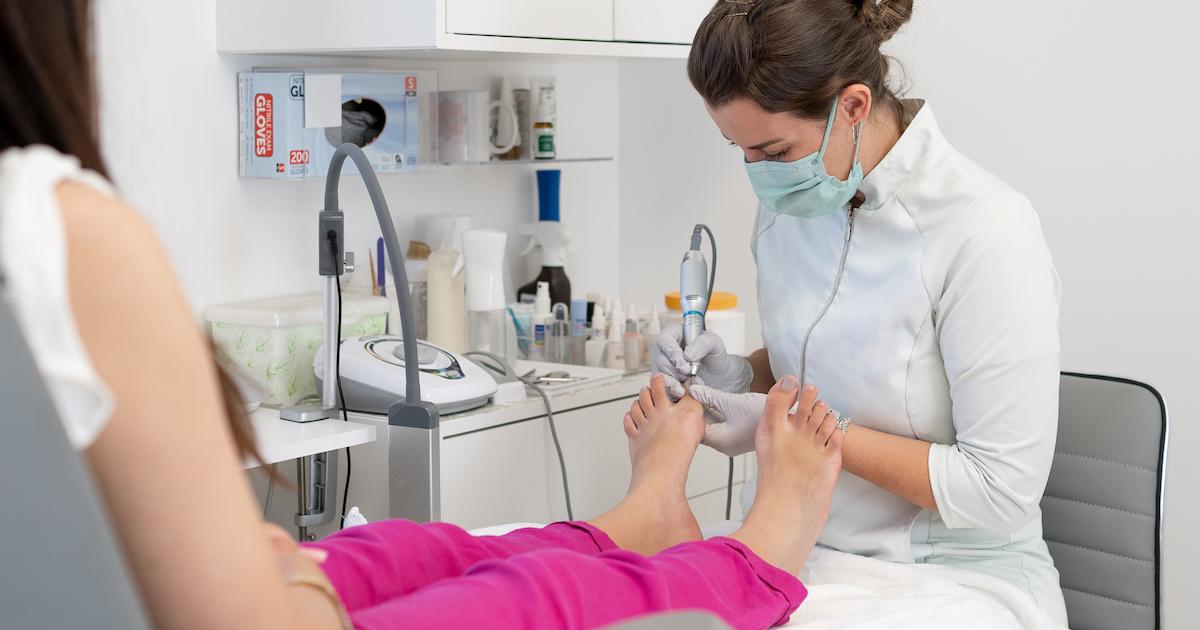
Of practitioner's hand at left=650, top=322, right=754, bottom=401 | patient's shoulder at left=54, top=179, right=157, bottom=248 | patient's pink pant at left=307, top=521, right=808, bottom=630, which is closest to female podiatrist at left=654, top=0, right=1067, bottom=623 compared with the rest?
practitioner's hand at left=650, top=322, right=754, bottom=401

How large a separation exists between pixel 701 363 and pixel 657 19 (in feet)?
2.64

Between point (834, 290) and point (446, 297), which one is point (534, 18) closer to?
point (446, 297)

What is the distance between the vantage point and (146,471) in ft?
2.17

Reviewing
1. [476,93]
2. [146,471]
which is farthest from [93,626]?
[476,93]

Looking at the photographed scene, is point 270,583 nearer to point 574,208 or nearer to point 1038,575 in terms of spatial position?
point 1038,575

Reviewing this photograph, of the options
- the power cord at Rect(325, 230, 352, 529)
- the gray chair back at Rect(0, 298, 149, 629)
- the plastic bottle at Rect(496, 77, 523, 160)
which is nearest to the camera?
the gray chair back at Rect(0, 298, 149, 629)

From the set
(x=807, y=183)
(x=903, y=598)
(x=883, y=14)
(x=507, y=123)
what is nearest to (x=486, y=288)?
(x=507, y=123)

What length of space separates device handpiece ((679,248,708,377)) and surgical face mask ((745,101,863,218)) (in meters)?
0.17

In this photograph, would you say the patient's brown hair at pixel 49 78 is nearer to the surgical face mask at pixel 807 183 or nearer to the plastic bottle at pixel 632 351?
the surgical face mask at pixel 807 183

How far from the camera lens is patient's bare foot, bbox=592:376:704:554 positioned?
1.59 meters

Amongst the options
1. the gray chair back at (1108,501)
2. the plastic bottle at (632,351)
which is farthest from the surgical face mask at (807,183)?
the plastic bottle at (632,351)

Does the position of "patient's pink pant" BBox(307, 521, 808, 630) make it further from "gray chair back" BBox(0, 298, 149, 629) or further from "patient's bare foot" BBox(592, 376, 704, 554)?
"gray chair back" BBox(0, 298, 149, 629)

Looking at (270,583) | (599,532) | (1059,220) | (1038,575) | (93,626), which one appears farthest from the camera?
(1059,220)

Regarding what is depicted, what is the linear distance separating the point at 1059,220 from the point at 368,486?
4.51 feet
